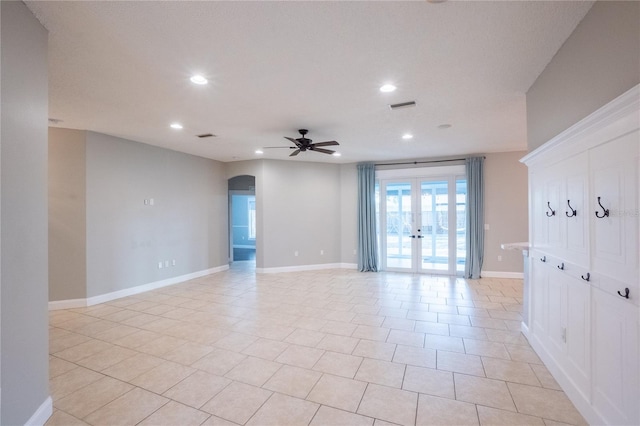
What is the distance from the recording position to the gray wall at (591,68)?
5.24 ft

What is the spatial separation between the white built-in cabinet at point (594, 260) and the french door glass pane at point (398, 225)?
4.39 m

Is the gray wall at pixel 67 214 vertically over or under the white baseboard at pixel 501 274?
over

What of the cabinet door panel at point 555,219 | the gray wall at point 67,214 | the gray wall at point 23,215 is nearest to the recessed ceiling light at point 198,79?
the gray wall at point 23,215

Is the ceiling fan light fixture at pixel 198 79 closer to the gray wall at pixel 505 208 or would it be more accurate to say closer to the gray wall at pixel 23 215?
the gray wall at pixel 23 215

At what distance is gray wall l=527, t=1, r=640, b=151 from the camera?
5.24 feet

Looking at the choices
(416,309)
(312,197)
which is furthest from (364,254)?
(416,309)

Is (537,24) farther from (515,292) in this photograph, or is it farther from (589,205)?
(515,292)

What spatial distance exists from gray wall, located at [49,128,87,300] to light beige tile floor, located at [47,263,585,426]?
46 cm

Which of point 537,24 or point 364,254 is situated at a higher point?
point 537,24

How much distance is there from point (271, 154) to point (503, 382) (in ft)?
18.4

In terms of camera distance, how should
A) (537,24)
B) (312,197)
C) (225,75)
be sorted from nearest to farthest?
(537,24) < (225,75) < (312,197)

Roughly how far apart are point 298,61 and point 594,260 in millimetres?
2614

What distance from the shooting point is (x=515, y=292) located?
532 centimetres

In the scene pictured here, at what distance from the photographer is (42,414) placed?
2.05m
